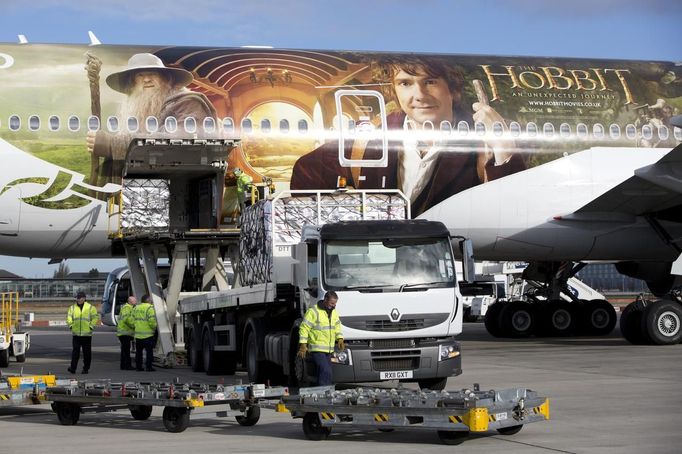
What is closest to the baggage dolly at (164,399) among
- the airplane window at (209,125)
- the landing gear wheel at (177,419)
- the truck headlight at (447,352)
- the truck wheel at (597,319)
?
the landing gear wheel at (177,419)

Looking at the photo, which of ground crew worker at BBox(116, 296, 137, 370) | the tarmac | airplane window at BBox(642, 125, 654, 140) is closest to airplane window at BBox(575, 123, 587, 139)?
airplane window at BBox(642, 125, 654, 140)

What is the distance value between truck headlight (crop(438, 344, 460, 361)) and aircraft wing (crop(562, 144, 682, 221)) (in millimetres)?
10341

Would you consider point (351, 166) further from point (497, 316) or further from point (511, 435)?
point (511, 435)

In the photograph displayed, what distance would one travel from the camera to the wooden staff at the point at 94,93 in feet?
83.4

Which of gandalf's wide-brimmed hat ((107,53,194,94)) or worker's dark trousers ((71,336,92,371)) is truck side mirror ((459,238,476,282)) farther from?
gandalf's wide-brimmed hat ((107,53,194,94))

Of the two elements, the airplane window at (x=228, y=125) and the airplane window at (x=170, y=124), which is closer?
the airplane window at (x=170, y=124)

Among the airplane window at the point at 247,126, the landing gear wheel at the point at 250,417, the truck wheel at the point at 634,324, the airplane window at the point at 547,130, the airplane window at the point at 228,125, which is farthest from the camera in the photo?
the airplane window at the point at 547,130

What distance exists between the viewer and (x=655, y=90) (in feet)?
98.4

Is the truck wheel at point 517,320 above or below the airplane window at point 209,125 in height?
below

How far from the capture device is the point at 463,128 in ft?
91.1

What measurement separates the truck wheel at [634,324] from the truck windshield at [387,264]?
10980mm

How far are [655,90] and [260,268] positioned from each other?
13872 millimetres

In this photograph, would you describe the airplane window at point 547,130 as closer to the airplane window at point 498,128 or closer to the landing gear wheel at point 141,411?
the airplane window at point 498,128

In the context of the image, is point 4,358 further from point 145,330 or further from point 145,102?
point 145,102
